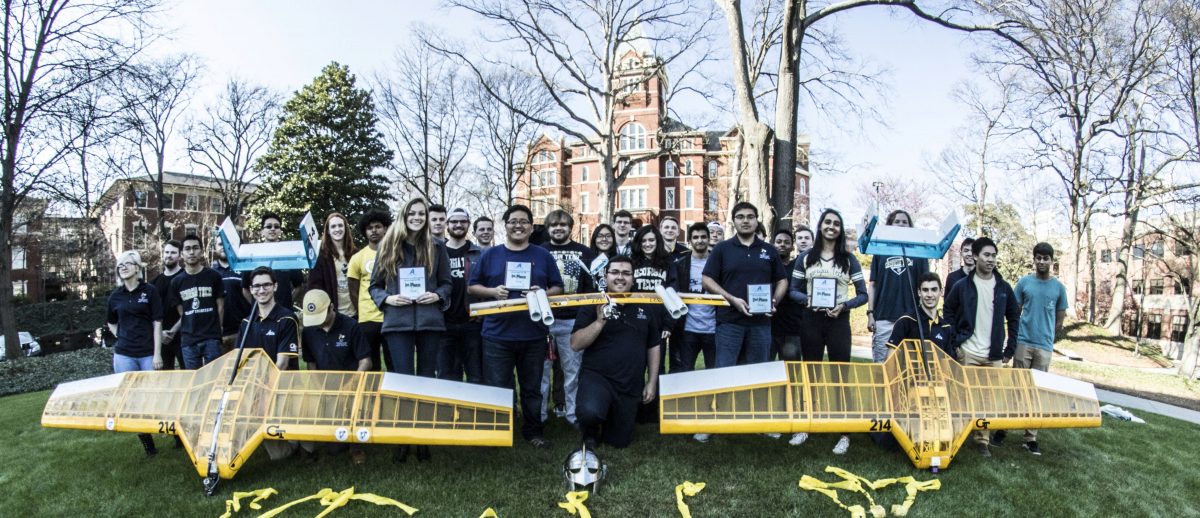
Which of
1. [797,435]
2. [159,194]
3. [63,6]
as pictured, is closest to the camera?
[797,435]

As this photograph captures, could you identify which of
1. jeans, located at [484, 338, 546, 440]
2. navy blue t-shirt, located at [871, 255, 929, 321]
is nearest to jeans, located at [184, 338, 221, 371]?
jeans, located at [484, 338, 546, 440]

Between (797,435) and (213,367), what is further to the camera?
(797,435)

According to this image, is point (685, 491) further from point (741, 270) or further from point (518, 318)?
point (741, 270)

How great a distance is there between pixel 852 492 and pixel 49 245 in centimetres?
4580

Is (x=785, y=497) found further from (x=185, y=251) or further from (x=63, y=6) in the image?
(x=63, y=6)

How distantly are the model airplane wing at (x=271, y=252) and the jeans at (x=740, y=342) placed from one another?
3.35m

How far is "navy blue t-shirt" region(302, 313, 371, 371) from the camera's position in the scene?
4.46 meters

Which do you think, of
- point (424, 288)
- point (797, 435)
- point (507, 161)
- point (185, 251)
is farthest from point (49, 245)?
point (797, 435)

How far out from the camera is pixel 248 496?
11.8 feet

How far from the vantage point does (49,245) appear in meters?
33.9

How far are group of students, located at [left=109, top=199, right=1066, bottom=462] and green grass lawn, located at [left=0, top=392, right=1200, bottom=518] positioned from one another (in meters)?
0.28

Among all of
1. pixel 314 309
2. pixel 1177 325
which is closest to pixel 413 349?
pixel 314 309

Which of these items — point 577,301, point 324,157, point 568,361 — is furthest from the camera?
point 324,157

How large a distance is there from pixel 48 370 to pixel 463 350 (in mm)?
13142
